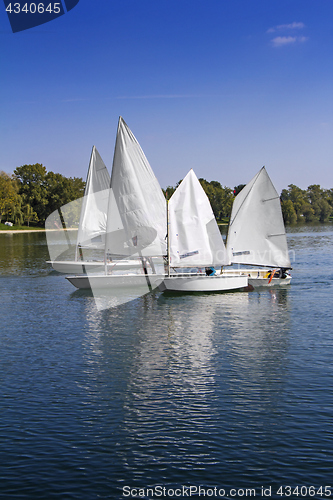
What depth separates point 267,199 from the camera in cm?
5056

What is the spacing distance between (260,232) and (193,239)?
342 inches

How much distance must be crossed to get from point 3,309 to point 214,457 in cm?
3030

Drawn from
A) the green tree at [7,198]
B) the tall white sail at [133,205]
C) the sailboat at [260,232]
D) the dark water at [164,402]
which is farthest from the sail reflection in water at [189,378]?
the green tree at [7,198]

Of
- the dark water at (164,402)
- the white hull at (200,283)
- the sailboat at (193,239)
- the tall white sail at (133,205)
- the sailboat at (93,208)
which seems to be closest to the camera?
the dark water at (164,402)

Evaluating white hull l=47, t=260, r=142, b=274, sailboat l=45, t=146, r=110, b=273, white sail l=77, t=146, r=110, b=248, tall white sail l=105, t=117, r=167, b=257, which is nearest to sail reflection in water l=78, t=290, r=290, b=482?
tall white sail l=105, t=117, r=167, b=257

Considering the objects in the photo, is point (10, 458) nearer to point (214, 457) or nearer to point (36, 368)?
point (214, 457)

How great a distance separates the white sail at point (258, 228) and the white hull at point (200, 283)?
5.50 meters

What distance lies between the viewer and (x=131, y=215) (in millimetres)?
46125

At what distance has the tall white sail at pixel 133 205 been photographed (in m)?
45.2

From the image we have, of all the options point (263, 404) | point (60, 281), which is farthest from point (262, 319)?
point (60, 281)

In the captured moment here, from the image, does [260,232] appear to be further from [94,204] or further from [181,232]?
[94,204]

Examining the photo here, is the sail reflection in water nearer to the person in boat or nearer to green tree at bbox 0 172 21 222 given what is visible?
the person in boat

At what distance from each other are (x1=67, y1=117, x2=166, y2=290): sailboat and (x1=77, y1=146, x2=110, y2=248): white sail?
1314cm

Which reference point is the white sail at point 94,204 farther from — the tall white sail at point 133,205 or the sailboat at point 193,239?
the sailboat at point 193,239
